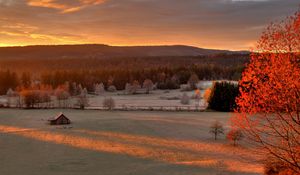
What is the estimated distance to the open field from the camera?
36.2 m

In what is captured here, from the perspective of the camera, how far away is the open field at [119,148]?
36250mm

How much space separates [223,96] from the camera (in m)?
86.7

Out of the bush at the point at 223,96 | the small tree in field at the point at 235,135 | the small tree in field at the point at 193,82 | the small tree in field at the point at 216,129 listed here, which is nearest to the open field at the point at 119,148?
the small tree in field at the point at 216,129

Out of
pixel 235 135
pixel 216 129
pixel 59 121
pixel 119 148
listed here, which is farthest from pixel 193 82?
pixel 119 148

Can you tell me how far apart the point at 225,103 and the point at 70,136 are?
43.3 meters

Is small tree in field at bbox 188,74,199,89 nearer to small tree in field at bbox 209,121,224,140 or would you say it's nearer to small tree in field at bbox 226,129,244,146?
small tree in field at bbox 209,121,224,140

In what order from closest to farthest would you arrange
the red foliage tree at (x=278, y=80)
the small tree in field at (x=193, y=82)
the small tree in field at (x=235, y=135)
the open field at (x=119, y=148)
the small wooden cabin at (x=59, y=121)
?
the red foliage tree at (x=278, y=80), the open field at (x=119, y=148), the small tree in field at (x=235, y=135), the small wooden cabin at (x=59, y=121), the small tree in field at (x=193, y=82)

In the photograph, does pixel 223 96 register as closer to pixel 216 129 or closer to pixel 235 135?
pixel 216 129

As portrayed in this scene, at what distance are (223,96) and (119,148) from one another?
4521 cm

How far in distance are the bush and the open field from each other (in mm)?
13722

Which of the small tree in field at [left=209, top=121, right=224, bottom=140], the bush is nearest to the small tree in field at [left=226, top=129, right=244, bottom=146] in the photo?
the small tree in field at [left=209, top=121, right=224, bottom=140]

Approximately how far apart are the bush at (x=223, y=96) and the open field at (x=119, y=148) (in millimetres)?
13722

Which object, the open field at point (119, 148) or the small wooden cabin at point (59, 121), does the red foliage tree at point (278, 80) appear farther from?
the small wooden cabin at point (59, 121)

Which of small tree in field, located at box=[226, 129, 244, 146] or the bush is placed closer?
small tree in field, located at box=[226, 129, 244, 146]
